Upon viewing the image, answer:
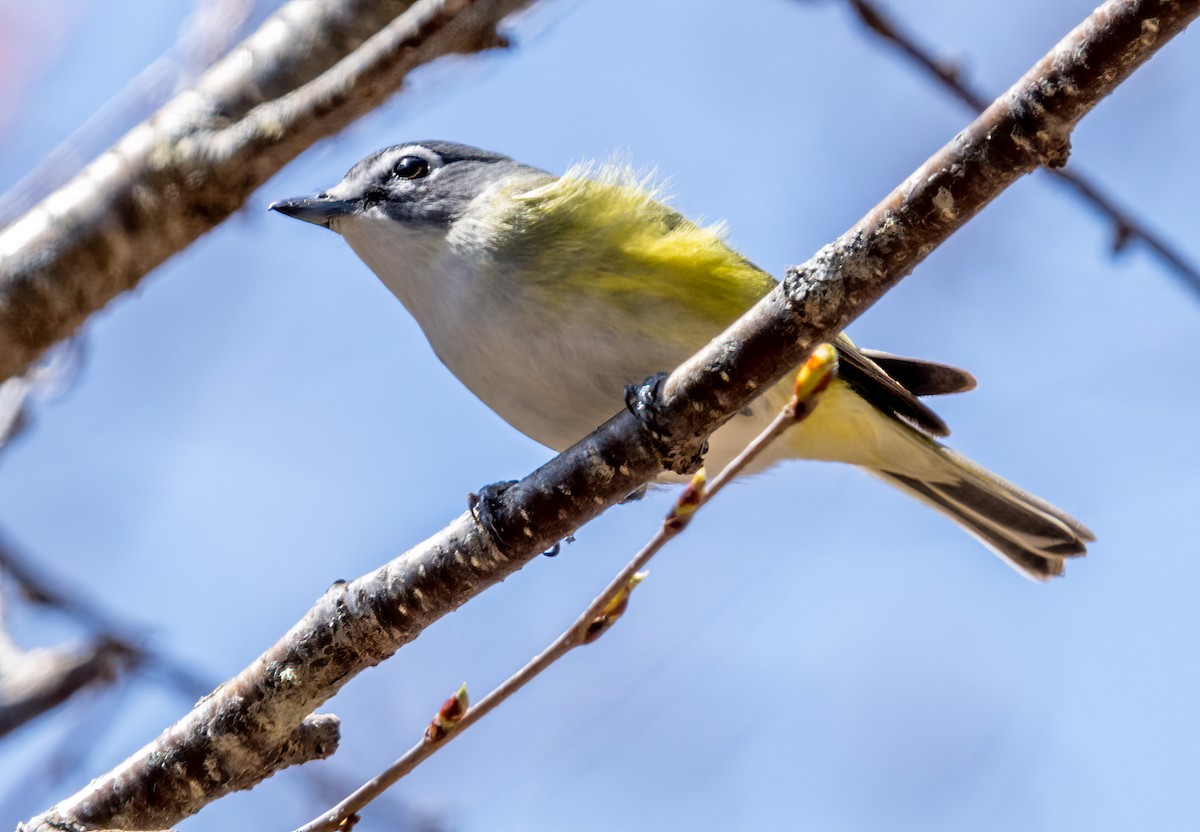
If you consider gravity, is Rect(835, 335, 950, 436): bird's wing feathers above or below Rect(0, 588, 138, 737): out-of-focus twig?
above

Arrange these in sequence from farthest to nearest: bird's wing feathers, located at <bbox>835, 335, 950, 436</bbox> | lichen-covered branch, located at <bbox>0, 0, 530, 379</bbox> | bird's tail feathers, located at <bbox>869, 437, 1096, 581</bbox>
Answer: bird's tail feathers, located at <bbox>869, 437, 1096, 581</bbox> → bird's wing feathers, located at <bbox>835, 335, 950, 436</bbox> → lichen-covered branch, located at <bbox>0, 0, 530, 379</bbox>

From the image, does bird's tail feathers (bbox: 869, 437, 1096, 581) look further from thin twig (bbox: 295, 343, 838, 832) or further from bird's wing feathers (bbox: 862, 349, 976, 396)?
thin twig (bbox: 295, 343, 838, 832)

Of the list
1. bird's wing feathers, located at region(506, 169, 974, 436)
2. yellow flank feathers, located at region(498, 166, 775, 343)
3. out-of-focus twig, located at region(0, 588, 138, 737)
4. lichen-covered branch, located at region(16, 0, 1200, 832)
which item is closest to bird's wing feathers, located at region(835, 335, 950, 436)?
bird's wing feathers, located at region(506, 169, 974, 436)

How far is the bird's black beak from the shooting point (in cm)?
409

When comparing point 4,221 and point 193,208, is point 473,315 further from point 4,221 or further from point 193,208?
point 4,221

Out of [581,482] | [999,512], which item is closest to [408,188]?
[581,482]

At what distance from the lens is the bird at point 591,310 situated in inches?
133

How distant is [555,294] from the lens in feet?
11.0

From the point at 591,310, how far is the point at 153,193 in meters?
1.24

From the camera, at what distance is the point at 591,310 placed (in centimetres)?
335

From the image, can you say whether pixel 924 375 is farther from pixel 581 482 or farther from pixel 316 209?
pixel 316 209

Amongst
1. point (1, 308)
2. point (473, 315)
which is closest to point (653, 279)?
point (473, 315)

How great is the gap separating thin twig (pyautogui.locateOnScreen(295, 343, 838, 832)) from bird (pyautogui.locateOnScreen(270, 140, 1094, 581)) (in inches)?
48.2

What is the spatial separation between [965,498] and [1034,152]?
8.01ft
